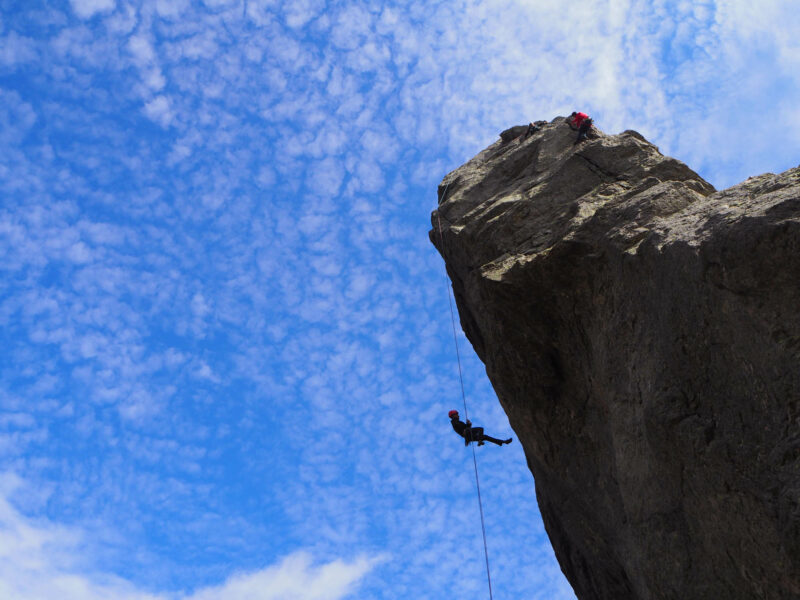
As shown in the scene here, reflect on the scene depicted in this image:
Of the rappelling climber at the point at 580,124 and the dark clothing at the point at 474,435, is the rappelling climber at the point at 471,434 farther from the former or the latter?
the rappelling climber at the point at 580,124

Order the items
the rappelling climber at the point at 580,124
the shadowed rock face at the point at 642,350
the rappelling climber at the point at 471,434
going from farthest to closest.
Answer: the rappelling climber at the point at 471,434 < the rappelling climber at the point at 580,124 < the shadowed rock face at the point at 642,350

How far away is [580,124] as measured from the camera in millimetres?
13438

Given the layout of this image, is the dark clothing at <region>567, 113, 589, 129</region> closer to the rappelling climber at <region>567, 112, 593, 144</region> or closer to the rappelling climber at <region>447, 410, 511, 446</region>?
the rappelling climber at <region>567, 112, 593, 144</region>

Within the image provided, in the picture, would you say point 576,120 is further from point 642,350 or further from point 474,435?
point 474,435

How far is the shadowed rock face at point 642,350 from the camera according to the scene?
7.49m

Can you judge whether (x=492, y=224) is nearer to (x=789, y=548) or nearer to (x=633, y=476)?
(x=633, y=476)

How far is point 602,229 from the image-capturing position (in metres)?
10.5

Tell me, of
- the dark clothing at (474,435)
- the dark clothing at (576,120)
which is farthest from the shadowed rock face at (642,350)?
the dark clothing at (474,435)

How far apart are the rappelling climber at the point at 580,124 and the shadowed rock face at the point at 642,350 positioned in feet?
0.67

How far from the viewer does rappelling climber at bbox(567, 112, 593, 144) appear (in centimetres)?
1312

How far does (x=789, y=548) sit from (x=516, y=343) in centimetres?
542

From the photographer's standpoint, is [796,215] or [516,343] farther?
[516,343]

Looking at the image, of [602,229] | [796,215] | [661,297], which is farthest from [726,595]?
[602,229]

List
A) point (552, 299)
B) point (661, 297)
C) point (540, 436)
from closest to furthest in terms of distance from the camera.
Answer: point (661, 297)
point (552, 299)
point (540, 436)
